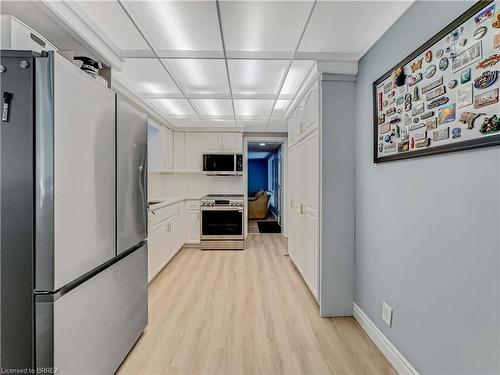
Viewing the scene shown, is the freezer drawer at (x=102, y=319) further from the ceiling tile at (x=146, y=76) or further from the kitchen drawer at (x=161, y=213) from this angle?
the ceiling tile at (x=146, y=76)

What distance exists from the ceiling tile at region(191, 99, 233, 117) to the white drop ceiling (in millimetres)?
256

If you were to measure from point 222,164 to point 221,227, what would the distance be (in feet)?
3.97

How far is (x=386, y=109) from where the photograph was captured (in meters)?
1.79

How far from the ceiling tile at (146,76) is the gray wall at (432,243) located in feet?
6.21

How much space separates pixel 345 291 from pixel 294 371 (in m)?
0.91

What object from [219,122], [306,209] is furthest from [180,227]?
[306,209]

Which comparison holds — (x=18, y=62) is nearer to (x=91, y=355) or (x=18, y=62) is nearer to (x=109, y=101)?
(x=109, y=101)

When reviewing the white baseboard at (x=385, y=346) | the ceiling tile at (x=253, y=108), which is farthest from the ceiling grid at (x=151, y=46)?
the white baseboard at (x=385, y=346)

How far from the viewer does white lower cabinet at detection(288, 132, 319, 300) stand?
2479 millimetres

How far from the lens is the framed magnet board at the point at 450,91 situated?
1037 millimetres

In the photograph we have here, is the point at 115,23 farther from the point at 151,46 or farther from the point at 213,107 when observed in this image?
the point at 213,107

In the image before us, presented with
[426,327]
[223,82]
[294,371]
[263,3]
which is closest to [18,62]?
[263,3]

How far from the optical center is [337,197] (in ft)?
7.56

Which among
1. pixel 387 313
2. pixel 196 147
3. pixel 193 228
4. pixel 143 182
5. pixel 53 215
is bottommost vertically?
pixel 387 313
